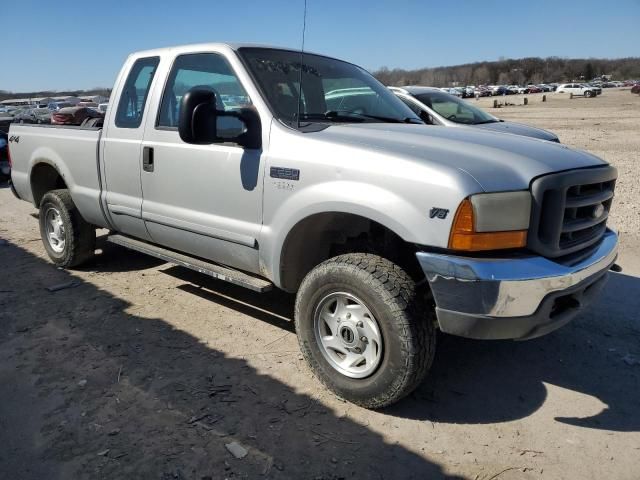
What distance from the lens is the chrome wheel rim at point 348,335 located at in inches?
117

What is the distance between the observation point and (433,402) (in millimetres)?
3123

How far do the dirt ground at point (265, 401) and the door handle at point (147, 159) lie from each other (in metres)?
1.21

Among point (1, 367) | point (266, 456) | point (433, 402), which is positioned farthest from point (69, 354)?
point (433, 402)

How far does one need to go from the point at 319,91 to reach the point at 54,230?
3.44m

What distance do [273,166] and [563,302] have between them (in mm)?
1833

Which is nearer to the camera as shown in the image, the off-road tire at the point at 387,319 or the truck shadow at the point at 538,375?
the off-road tire at the point at 387,319

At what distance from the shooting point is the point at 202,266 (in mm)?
3939

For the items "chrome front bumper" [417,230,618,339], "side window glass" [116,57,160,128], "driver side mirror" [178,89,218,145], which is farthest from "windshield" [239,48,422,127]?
"chrome front bumper" [417,230,618,339]

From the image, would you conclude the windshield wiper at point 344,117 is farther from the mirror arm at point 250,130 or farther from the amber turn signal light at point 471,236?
the amber turn signal light at point 471,236

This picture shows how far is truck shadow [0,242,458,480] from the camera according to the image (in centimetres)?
255

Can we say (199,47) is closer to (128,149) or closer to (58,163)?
(128,149)

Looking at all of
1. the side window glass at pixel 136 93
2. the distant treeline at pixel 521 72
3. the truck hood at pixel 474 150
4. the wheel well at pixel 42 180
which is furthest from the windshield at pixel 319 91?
the distant treeline at pixel 521 72

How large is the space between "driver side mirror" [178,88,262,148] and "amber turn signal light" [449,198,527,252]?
1.44 m

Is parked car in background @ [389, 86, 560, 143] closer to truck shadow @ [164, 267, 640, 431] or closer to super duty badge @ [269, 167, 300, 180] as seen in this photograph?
truck shadow @ [164, 267, 640, 431]
